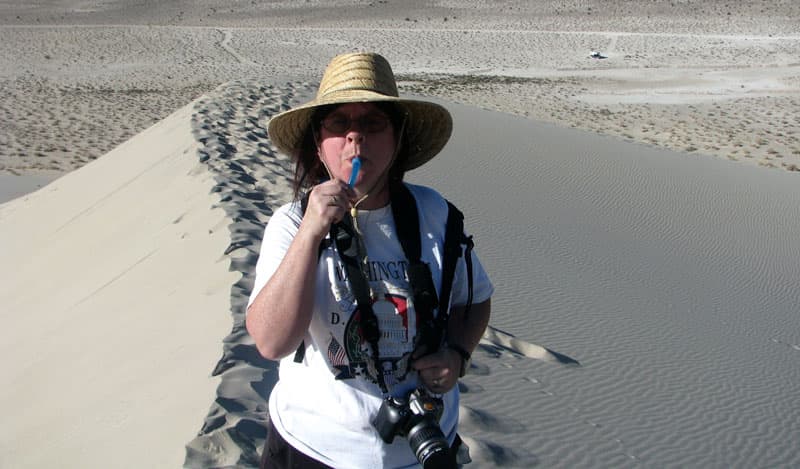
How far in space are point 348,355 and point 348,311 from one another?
0.09 meters

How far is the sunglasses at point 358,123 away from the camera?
6.04ft

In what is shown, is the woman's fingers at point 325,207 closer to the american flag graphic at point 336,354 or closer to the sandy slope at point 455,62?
the american flag graphic at point 336,354

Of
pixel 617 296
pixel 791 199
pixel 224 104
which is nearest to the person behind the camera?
pixel 617 296

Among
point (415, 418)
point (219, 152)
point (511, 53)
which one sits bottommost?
point (511, 53)

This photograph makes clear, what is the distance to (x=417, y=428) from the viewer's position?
1.67m

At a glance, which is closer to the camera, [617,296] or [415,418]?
[415,418]

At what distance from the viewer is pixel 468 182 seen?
818 cm

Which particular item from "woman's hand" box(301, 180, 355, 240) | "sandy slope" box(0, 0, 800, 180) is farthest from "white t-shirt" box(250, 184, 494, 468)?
"sandy slope" box(0, 0, 800, 180)

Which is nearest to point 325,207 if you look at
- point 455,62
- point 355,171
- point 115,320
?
point 355,171

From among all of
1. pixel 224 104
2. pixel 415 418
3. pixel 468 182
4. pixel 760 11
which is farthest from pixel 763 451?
pixel 760 11

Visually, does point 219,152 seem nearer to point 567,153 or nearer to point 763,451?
point 567,153

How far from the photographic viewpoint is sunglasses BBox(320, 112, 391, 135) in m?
1.84

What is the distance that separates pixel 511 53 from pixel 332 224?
3185cm

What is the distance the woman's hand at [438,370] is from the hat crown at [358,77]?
61 cm
